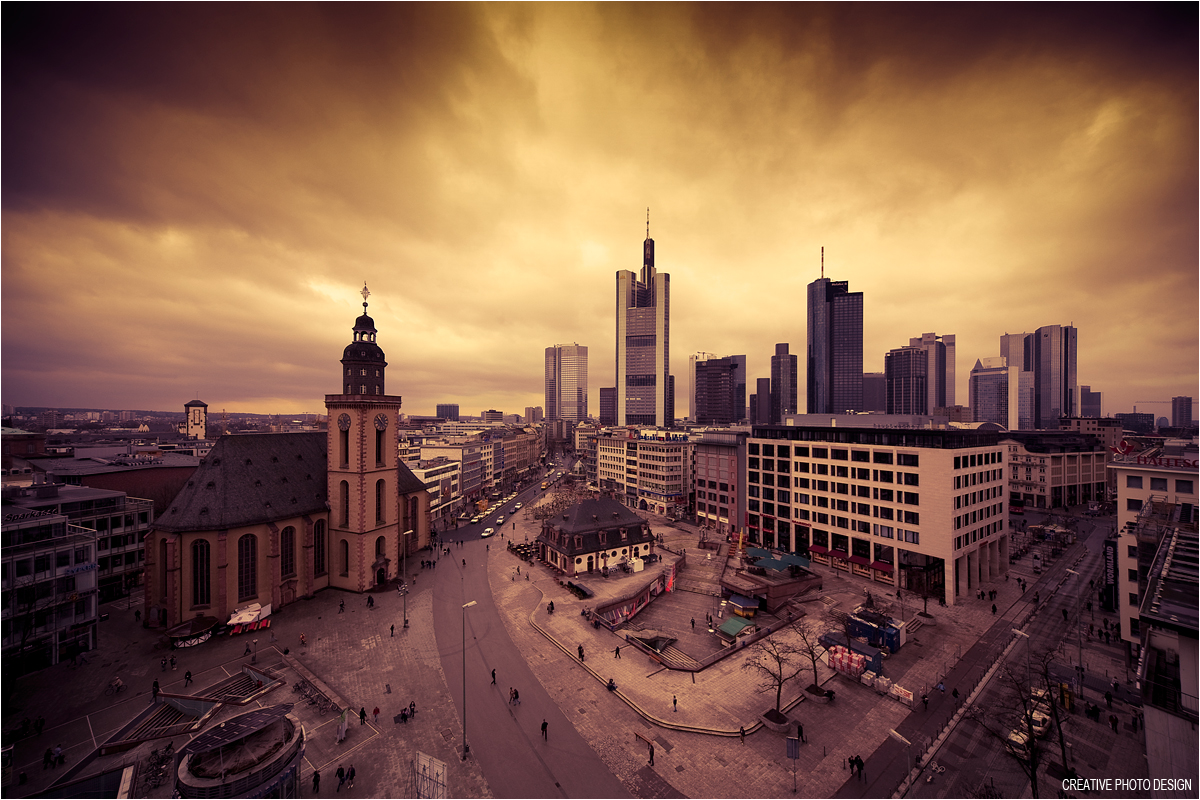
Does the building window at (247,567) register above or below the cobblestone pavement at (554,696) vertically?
above

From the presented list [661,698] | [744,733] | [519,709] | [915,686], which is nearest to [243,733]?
[519,709]

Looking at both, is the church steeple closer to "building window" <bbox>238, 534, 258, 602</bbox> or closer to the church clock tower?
the church clock tower

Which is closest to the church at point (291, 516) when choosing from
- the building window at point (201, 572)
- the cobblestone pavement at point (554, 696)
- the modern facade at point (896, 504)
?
the building window at point (201, 572)

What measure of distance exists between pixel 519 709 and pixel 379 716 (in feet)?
30.1

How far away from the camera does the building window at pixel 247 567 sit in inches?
1686

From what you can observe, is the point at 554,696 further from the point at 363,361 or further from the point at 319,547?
the point at 363,361

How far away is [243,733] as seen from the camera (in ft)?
67.8

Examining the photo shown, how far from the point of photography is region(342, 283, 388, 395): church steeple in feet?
166

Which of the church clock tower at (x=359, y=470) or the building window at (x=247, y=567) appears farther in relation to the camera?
the church clock tower at (x=359, y=470)

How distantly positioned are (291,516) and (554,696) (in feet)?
116

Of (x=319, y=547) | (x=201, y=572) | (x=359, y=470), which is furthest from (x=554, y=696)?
(x=201, y=572)

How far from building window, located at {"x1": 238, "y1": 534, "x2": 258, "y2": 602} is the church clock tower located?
25.1 ft

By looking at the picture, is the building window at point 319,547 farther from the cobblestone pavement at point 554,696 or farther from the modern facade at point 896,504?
the modern facade at point 896,504

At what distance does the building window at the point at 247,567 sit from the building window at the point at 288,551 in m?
2.38
